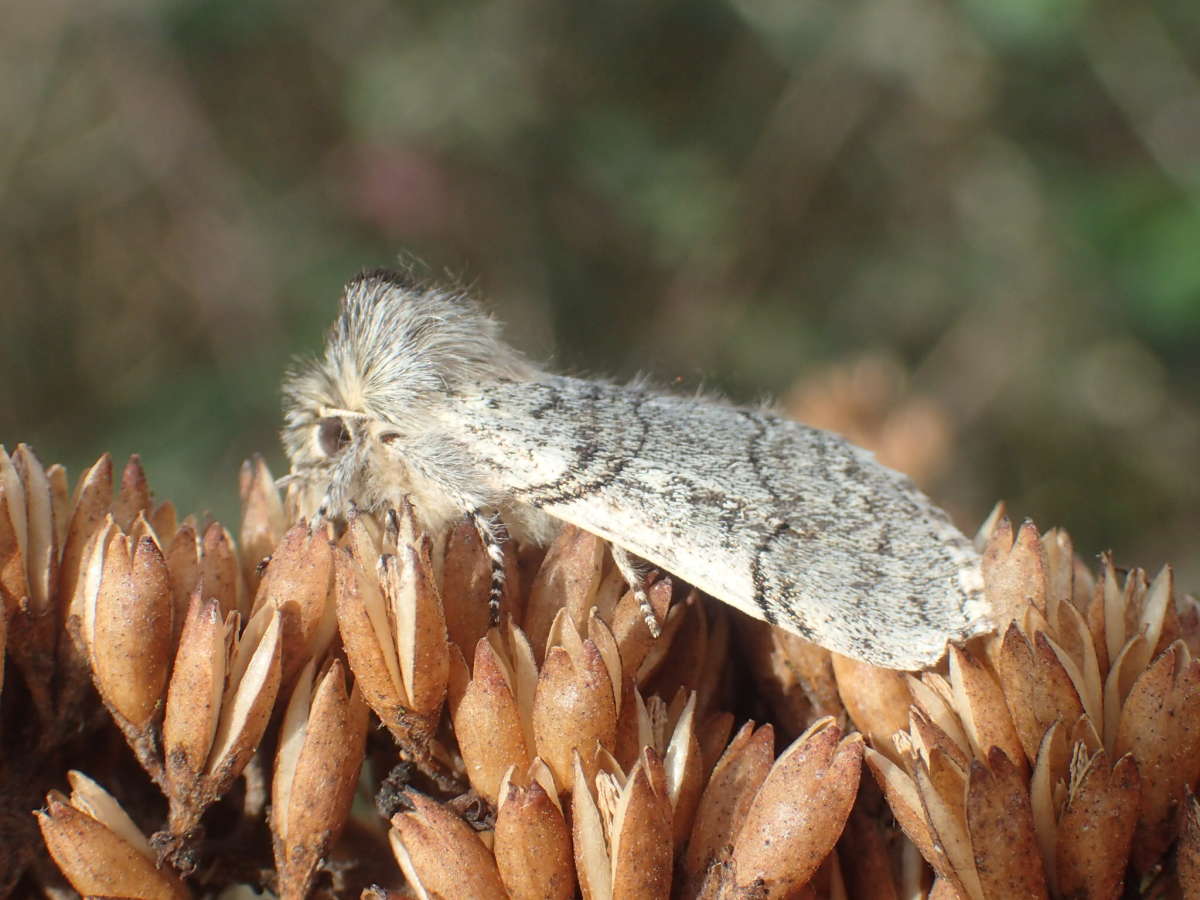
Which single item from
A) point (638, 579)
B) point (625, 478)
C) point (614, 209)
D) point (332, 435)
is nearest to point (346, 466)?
point (332, 435)

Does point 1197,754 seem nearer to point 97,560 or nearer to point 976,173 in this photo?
point 97,560

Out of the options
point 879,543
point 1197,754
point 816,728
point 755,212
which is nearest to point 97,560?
point 816,728

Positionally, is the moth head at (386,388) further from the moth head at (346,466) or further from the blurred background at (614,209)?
the blurred background at (614,209)

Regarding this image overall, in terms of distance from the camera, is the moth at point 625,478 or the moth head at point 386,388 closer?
the moth at point 625,478

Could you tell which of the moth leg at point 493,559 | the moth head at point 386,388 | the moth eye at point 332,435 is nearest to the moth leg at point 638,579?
the moth leg at point 493,559

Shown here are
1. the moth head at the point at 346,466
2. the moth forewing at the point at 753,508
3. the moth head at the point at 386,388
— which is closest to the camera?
the moth forewing at the point at 753,508

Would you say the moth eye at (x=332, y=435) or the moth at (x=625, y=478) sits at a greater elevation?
the moth at (x=625, y=478)

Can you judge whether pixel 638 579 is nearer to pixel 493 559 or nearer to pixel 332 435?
pixel 493 559
